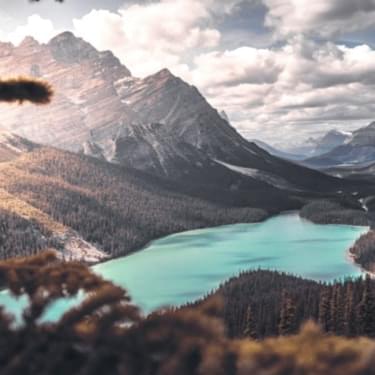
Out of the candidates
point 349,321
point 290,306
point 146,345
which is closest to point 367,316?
point 349,321

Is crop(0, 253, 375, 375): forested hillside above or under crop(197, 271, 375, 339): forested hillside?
above

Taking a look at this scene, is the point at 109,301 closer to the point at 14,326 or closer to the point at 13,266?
the point at 14,326

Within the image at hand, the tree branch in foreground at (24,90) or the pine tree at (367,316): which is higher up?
the tree branch in foreground at (24,90)

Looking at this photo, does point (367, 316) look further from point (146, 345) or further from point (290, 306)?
point (146, 345)

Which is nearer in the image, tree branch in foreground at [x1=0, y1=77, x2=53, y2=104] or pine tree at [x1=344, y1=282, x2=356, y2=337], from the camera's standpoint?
tree branch in foreground at [x1=0, y1=77, x2=53, y2=104]

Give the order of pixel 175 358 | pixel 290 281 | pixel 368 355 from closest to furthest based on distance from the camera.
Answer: pixel 368 355 < pixel 175 358 < pixel 290 281

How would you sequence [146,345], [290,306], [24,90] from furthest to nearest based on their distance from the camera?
[290,306], [24,90], [146,345]

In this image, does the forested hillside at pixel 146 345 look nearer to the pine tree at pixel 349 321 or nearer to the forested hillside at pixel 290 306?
the forested hillside at pixel 290 306

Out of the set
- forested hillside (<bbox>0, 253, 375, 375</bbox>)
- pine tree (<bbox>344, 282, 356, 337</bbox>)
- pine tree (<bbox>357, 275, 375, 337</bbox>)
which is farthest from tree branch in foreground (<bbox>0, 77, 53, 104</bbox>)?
pine tree (<bbox>344, 282, 356, 337</bbox>)

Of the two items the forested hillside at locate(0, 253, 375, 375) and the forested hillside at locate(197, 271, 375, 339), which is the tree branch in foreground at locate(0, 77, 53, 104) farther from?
the forested hillside at locate(197, 271, 375, 339)

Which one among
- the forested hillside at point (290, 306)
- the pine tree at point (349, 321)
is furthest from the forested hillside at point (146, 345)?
the pine tree at point (349, 321)

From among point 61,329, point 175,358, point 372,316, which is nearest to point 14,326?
point 61,329
